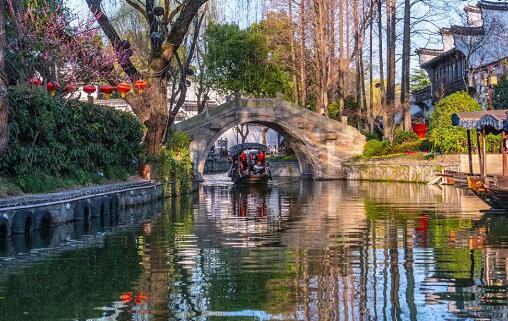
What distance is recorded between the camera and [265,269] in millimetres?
11461

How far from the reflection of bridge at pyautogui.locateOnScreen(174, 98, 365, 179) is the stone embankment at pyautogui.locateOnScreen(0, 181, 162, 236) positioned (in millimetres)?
18365

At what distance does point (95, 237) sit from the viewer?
53.5 feet

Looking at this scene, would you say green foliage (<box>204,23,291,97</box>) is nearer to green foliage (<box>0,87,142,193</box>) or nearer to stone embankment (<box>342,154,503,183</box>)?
stone embankment (<box>342,154,503,183</box>)

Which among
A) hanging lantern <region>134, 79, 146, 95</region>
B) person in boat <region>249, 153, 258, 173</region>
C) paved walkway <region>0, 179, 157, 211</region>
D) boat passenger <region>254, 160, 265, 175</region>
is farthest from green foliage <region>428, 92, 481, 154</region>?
paved walkway <region>0, 179, 157, 211</region>

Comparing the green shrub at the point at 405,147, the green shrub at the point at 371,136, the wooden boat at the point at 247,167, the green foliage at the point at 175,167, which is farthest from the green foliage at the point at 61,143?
the green shrub at the point at 371,136

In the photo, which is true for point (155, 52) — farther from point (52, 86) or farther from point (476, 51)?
point (476, 51)

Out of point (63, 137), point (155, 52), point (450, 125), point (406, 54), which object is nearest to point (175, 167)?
point (155, 52)

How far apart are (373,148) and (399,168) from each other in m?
4.41

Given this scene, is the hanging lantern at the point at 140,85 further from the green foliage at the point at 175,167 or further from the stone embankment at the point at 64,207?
the green foliage at the point at 175,167

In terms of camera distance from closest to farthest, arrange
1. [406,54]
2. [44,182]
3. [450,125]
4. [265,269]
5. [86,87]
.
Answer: [265,269], [44,182], [86,87], [450,125], [406,54]

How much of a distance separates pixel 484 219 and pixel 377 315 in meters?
11.7

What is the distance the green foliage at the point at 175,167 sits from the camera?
30.8 metres

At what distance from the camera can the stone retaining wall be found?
3828cm

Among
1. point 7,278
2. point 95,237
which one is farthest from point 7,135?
point 7,278
